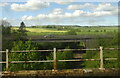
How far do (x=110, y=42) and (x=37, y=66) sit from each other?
5.79 ft

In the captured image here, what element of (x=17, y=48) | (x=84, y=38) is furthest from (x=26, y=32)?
(x=84, y=38)

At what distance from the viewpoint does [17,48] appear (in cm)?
420

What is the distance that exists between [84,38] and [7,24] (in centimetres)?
187

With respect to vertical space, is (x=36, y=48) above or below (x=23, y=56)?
above

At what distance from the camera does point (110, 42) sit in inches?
179

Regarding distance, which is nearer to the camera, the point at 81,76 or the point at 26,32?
the point at 81,76

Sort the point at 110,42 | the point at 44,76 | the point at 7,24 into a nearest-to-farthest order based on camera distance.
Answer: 1. the point at 44,76
2. the point at 7,24
3. the point at 110,42

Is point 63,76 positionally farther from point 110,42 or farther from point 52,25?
point 110,42

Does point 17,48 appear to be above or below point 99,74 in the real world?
above

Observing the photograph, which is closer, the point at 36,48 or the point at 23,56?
the point at 23,56

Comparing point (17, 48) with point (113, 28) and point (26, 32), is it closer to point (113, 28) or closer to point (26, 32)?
point (26, 32)

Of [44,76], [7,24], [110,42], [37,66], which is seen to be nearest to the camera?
[44,76]

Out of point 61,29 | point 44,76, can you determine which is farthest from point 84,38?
point 44,76

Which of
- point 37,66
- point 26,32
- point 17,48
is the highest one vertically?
point 26,32
